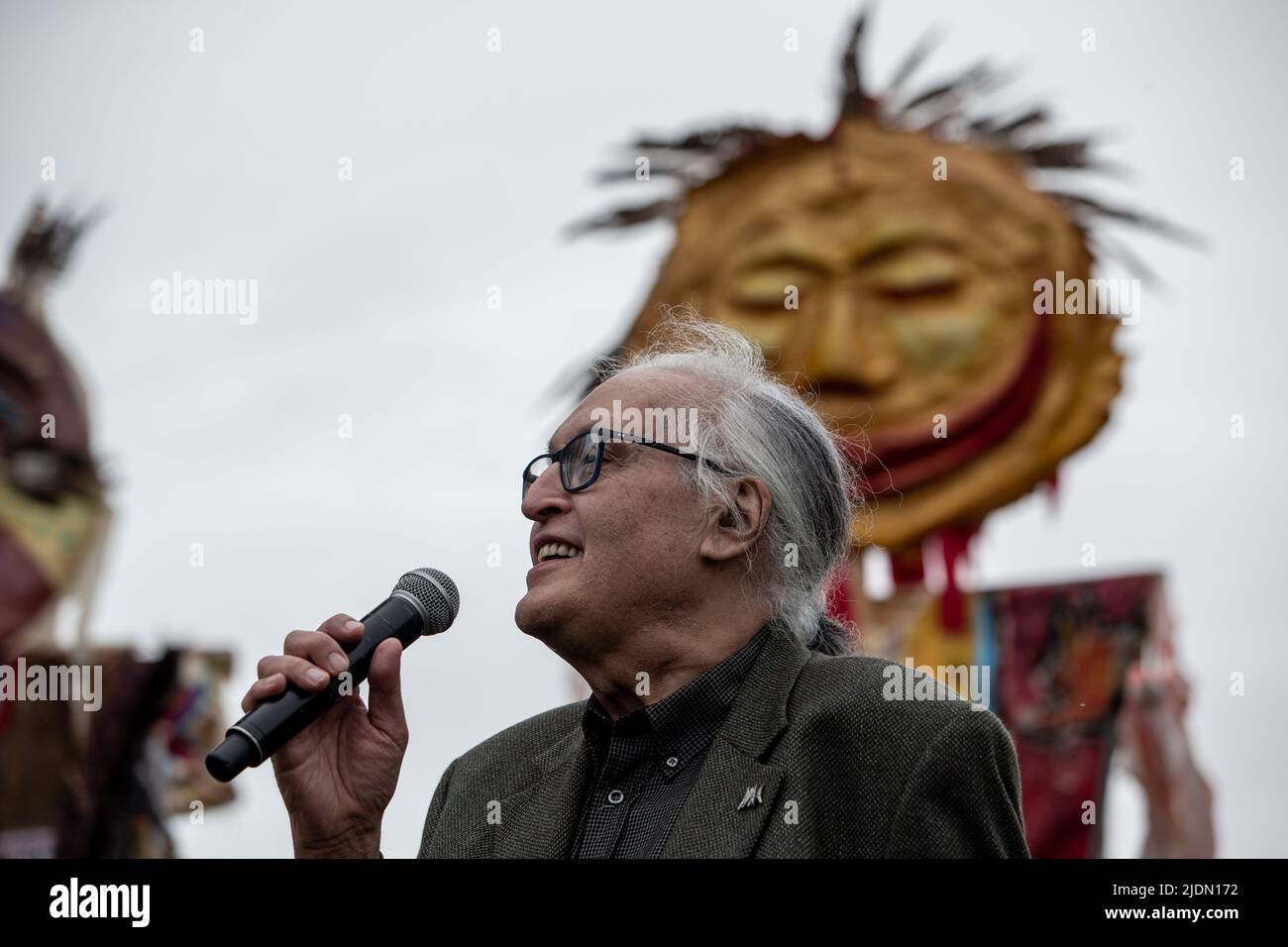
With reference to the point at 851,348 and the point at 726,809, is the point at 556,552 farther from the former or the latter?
the point at 851,348

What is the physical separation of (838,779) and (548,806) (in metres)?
0.58

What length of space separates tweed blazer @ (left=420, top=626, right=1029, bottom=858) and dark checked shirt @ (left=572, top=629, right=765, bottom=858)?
4cm

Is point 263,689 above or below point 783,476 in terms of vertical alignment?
below

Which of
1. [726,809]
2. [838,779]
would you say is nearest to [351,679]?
[726,809]

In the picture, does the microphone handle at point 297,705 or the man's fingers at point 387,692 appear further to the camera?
the man's fingers at point 387,692

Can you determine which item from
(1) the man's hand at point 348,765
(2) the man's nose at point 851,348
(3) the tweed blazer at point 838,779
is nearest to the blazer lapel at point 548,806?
(3) the tweed blazer at point 838,779

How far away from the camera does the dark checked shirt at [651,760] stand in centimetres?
250

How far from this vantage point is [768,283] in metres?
9.21

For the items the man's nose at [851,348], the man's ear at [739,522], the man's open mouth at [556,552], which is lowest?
the man's open mouth at [556,552]

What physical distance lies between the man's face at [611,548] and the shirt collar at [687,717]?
14 cm

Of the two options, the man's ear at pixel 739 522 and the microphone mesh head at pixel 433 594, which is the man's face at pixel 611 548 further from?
the microphone mesh head at pixel 433 594

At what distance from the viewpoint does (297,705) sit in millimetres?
2354
